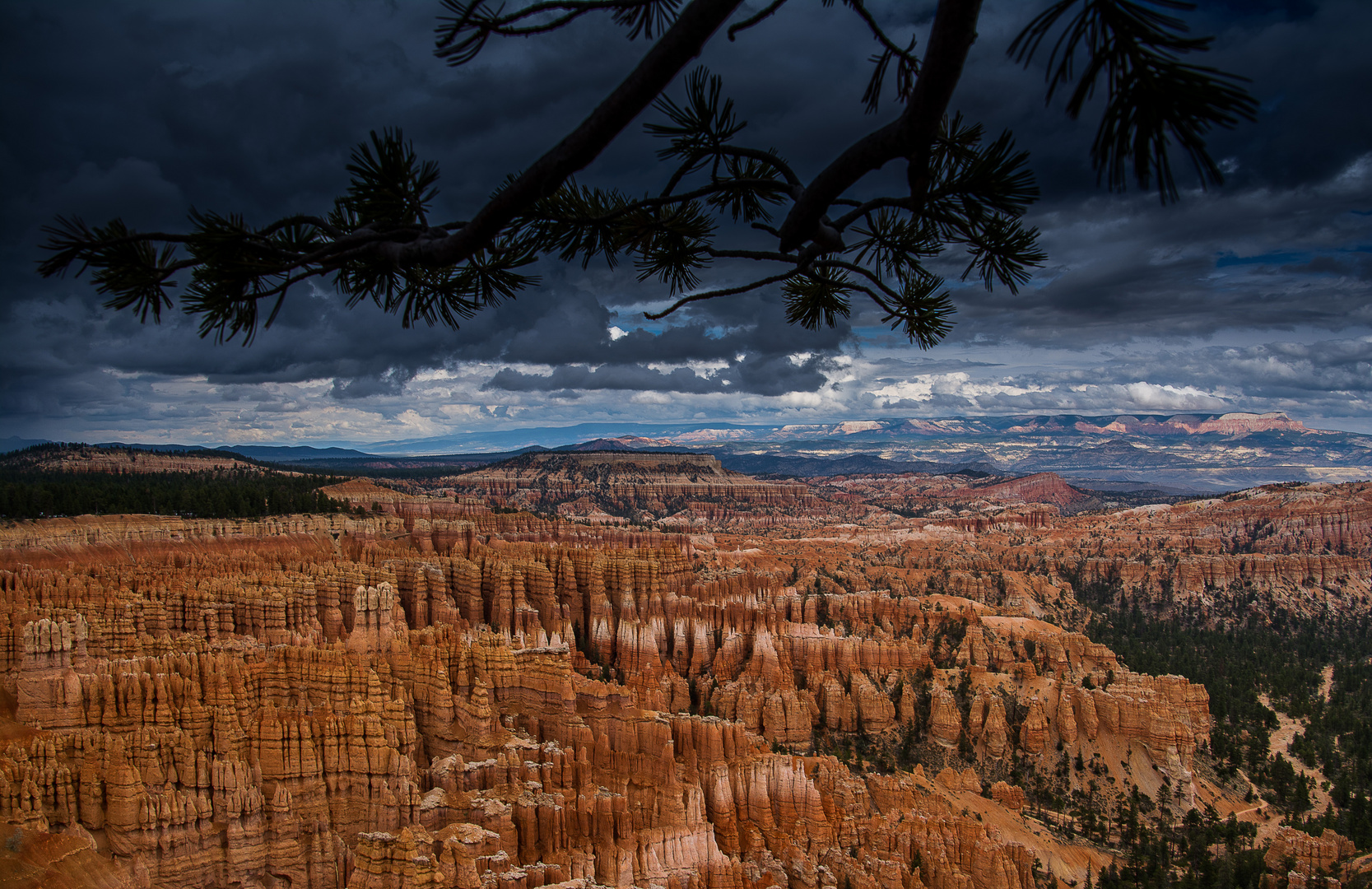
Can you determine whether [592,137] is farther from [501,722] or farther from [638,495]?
[638,495]

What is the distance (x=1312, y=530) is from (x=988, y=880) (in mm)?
116159

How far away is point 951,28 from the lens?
88.3 inches

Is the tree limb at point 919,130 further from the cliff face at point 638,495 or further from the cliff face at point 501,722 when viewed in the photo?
the cliff face at point 638,495

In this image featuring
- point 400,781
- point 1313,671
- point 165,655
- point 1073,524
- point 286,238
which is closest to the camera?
point 286,238

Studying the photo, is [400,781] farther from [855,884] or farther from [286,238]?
[286,238]

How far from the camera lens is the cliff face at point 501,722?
19.3m

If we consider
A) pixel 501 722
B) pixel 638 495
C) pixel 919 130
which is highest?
pixel 919 130

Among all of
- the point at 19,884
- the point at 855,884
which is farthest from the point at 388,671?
the point at 855,884

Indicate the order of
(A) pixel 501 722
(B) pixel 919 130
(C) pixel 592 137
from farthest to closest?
(A) pixel 501 722 → (C) pixel 592 137 → (B) pixel 919 130

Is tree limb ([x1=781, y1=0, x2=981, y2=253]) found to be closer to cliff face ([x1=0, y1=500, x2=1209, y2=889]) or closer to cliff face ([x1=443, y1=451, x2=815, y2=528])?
cliff face ([x1=0, y1=500, x2=1209, y2=889])

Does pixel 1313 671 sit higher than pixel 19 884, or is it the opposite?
pixel 19 884

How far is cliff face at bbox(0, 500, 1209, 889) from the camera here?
1931 centimetres

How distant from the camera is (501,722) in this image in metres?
29.0

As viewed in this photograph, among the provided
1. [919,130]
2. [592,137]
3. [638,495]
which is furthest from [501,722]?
[638,495]
